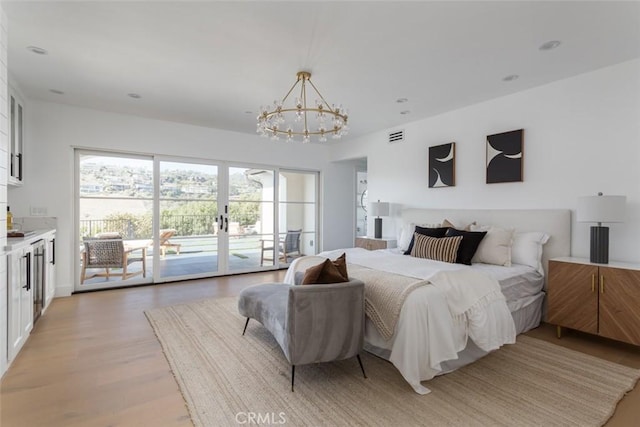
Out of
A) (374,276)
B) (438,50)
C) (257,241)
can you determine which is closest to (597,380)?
(374,276)

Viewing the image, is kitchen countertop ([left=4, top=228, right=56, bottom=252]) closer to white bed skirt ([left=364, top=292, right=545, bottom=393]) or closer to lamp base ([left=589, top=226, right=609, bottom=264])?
white bed skirt ([left=364, top=292, right=545, bottom=393])

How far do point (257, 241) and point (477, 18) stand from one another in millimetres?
4989

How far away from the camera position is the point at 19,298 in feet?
8.52

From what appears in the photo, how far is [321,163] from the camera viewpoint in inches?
273

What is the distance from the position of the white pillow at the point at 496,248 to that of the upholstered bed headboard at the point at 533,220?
243 mm

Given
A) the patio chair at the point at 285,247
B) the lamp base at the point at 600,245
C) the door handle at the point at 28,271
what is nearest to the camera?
the door handle at the point at 28,271

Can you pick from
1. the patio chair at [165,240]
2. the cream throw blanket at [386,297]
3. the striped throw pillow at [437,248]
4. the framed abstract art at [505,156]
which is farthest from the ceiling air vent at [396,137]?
the patio chair at [165,240]

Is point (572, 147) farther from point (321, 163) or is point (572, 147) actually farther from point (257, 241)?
point (257, 241)

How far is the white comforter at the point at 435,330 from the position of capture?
2.17 m

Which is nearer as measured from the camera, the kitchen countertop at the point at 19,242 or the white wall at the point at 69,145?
the kitchen countertop at the point at 19,242

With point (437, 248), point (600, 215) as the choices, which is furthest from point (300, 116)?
point (600, 215)

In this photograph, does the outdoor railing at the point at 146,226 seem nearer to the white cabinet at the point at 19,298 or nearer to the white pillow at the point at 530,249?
the white cabinet at the point at 19,298

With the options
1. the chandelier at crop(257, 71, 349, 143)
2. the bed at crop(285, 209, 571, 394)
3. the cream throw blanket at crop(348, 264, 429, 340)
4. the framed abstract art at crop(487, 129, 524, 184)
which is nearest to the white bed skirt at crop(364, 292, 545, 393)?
the bed at crop(285, 209, 571, 394)

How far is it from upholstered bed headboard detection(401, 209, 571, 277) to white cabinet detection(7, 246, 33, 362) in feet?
15.3
